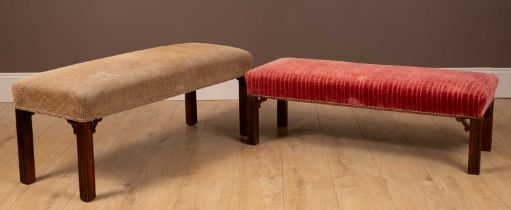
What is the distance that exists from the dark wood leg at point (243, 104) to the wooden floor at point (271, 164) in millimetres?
89

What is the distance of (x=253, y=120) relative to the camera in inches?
129

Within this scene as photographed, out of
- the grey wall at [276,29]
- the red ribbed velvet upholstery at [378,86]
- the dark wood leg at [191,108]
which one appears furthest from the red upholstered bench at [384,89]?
the grey wall at [276,29]

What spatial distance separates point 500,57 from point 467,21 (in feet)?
0.92

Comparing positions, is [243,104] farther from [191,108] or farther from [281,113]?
[191,108]

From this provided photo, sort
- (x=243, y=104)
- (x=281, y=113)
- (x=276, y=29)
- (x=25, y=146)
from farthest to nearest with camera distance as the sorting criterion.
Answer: (x=276, y=29) < (x=281, y=113) < (x=243, y=104) < (x=25, y=146)

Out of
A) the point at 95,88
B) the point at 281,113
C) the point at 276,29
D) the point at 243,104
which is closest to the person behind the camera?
the point at 95,88

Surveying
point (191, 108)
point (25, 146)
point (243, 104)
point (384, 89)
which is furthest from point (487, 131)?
point (25, 146)

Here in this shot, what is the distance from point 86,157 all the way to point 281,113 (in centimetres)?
123

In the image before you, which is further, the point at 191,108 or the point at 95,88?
the point at 191,108

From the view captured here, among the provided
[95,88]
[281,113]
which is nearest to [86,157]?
[95,88]

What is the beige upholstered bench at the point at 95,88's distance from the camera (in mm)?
2549

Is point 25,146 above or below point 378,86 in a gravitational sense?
below

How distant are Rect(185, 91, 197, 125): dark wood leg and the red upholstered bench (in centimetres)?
47

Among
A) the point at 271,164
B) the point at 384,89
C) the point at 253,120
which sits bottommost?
the point at 271,164
